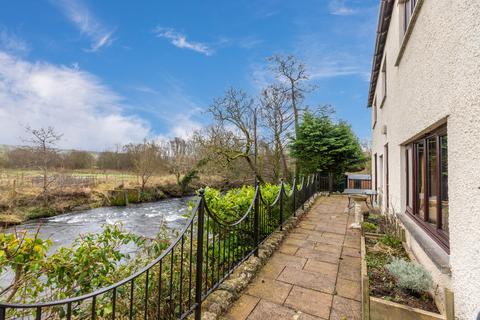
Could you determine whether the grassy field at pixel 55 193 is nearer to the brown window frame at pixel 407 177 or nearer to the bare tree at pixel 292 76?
the bare tree at pixel 292 76

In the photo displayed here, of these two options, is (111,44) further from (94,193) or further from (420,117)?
(420,117)

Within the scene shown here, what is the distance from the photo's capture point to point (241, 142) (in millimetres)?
14891

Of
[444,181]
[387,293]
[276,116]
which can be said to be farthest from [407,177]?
[276,116]

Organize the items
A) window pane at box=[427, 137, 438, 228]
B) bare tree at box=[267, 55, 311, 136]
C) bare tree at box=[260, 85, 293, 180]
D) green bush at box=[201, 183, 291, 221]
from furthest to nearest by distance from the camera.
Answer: bare tree at box=[267, 55, 311, 136] < bare tree at box=[260, 85, 293, 180] < green bush at box=[201, 183, 291, 221] < window pane at box=[427, 137, 438, 228]

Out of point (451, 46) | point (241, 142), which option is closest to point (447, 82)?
point (451, 46)

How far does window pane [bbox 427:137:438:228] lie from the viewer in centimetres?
258

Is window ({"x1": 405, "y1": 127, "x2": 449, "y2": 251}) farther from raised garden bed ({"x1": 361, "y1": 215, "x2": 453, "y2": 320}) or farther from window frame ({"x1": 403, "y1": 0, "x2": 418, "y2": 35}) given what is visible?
window frame ({"x1": 403, "y1": 0, "x2": 418, "y2": 35})

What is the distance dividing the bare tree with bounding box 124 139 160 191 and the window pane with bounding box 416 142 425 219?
1795 cm

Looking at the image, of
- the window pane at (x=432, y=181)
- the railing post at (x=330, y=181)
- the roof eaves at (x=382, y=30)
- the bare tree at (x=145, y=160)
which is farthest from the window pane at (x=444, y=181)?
the bare tree at (x=145, y=160)

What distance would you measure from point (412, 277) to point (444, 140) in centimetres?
140

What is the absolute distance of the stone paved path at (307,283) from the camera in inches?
90.4

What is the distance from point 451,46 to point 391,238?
302cm

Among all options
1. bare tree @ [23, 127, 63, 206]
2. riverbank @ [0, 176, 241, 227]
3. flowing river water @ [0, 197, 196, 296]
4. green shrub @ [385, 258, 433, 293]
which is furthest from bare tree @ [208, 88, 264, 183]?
green shrub @ [385, 258, 433, 293]

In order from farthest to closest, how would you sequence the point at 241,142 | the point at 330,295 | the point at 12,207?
the point at 241,142, the point at 12,207, the point at 330,295
